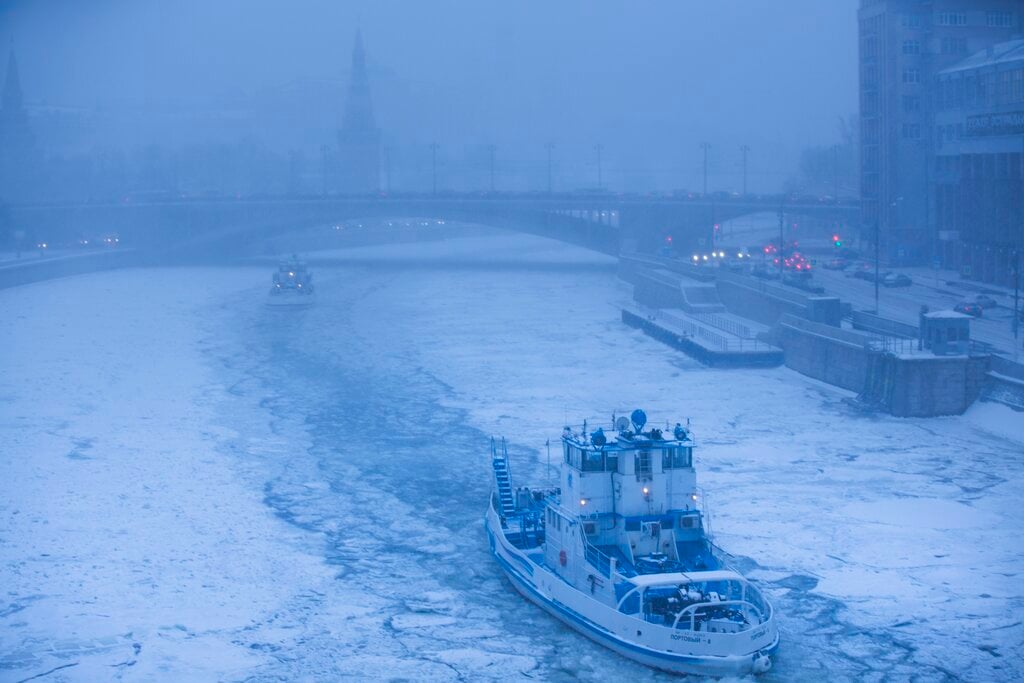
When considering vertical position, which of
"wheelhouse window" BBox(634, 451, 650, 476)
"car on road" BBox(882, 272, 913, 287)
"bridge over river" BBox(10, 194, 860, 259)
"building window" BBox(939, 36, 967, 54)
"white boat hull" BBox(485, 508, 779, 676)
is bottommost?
"white boat hull" BBox(485, 508, 779, 676)

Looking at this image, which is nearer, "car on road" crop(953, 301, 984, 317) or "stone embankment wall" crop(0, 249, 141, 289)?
"car on road" crop(953, 301, 984, 317)

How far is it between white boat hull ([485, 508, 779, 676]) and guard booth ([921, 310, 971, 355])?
11.9 meters

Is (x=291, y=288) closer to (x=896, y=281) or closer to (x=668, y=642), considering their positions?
(x=896, y=281)

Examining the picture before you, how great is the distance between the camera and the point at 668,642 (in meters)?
10.7

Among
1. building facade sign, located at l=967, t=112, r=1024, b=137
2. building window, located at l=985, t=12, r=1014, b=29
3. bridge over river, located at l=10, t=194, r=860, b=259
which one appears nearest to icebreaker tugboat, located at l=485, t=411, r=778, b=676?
building facade sign, located at l=967, t=112, r=1024, b=137

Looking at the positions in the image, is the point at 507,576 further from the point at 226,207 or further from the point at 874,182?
the point at 226,207

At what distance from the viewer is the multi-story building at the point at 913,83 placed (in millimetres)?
40969

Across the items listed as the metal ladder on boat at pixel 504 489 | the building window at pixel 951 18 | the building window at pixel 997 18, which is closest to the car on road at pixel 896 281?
the building window at pixel 951 18

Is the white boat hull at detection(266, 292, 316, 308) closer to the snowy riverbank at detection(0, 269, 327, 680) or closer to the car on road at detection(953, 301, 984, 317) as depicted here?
the snowy riverbank at detection(0, 269, 327, 680)

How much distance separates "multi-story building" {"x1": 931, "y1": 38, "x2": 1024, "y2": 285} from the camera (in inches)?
1273

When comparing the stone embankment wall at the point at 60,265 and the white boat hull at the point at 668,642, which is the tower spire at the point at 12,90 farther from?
the white boat hull at the point at 668,642

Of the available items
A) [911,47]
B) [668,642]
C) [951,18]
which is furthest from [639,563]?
[951,18]

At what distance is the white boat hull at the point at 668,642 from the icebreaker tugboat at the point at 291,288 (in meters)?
27.7

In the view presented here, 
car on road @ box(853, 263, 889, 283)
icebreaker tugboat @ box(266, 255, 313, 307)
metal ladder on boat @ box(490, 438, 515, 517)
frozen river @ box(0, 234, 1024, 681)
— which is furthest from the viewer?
icebreaker tugboat @ box(266, 255, 313, 307)
